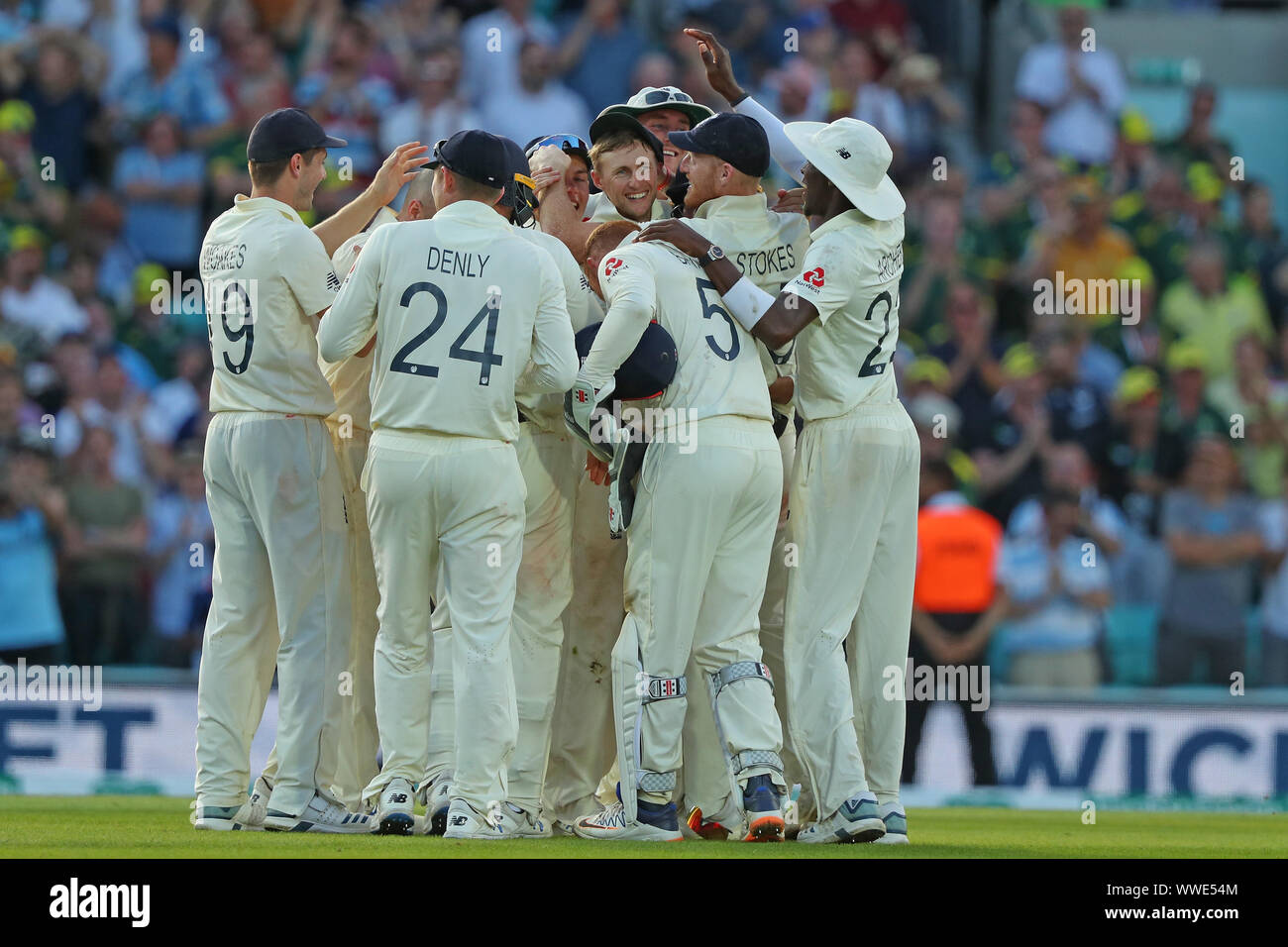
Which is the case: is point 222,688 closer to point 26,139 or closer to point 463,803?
point 463,803

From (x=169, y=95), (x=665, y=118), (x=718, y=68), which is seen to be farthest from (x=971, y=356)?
(x=169, y=95)

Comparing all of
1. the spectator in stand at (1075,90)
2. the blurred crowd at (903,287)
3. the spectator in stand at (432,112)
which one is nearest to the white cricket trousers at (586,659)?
the blurred crowd at (903,287)

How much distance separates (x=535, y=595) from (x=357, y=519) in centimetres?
98

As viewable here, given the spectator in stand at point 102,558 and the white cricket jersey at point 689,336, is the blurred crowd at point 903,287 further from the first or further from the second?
the white cricket jersey at point 689,336

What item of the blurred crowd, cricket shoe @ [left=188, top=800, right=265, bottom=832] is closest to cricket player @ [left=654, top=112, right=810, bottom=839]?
cricket shoe @ [left=188, top=800, right=265, bottom=832]

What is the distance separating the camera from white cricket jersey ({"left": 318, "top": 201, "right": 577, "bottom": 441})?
750 cm

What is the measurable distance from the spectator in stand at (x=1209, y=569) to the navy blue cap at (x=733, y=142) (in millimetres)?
6461

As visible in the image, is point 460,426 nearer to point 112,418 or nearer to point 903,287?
point 112,418

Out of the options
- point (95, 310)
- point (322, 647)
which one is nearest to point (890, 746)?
point (322, 647)

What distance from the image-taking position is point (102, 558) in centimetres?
1314

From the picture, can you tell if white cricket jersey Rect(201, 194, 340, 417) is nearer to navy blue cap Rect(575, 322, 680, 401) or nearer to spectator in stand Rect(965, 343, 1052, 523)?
navy blue cap Rect(575, 322, 680, 401)

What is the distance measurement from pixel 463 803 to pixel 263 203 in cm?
278

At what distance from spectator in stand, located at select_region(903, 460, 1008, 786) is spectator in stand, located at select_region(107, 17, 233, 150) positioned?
6.94 metres

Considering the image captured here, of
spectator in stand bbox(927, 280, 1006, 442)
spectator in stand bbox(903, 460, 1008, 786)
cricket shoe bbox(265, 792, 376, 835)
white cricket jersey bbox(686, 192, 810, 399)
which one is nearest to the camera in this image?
cricket shoe bbox(265, 792, 376, 835)
